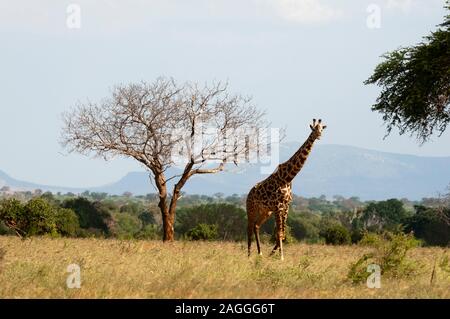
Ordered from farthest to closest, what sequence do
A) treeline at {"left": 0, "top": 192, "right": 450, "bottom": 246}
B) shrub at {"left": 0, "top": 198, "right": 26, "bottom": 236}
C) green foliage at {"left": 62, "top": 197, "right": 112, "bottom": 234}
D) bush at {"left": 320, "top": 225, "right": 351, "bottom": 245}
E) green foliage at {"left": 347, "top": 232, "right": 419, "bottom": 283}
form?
green foliage at {"left": 62, "top": 197, "right": 112, "bottom": 234}
bush at {"left": 320, "top": 225, "right": 351, "bottom": 245}
treeline at {"left": 0, "top": 192, "right": 450, "bottom": 246}
shrub at {"left": 0, "top": 198, "right": 26, "bottom": 236}
green foliage at {"left": 347, "top": 232, "right": 419, "bottom": 283}

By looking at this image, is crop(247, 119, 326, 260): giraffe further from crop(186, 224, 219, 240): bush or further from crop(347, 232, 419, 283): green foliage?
crop(186, 224, 219, 240): bush

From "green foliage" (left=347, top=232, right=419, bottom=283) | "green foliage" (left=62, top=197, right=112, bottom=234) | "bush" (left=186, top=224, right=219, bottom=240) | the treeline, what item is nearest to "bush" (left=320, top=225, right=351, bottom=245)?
the treeline

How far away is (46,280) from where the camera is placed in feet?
51.9

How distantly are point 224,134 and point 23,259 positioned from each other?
14964 mm

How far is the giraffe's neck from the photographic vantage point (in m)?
22.3

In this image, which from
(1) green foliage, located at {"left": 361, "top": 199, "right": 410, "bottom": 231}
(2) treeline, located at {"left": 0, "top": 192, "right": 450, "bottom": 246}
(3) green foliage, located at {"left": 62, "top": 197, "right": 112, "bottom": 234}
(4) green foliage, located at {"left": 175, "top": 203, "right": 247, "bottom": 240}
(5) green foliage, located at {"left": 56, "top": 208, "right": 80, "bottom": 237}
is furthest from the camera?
(1) green foliage, located at {"left": 361, "top": 199, "right": 410, "bottom": 231}

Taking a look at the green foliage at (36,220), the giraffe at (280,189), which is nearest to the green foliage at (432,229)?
the green foliage at (36,220)

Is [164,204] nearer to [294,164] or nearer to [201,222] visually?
[294,164]

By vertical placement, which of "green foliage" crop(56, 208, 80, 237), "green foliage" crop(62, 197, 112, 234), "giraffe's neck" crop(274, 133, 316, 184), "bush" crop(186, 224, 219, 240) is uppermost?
"giraffe's neck" crop(274, 133, 316, 184)

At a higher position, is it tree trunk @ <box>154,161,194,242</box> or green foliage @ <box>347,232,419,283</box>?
green foliage @ <box>347,232,419,283</box>

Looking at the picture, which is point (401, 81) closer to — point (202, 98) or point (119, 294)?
point (202, 98)

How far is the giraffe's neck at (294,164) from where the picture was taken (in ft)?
73.1

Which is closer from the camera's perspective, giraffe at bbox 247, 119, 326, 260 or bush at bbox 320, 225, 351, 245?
giraffe at bbox 247, 119, 326, 260
